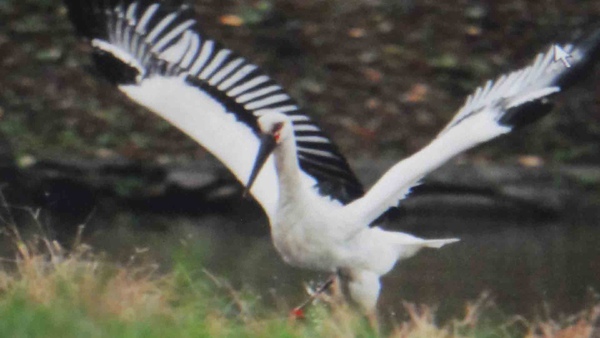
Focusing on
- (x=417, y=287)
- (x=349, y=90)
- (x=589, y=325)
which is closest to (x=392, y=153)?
(x=349, y=90)

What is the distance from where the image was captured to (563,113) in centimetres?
1319

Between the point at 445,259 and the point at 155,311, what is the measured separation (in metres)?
4.67

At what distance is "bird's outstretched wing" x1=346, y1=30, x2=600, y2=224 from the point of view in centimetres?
764

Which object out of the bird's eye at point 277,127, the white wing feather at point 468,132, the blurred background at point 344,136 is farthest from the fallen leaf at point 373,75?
the bird's eye at point 277,127

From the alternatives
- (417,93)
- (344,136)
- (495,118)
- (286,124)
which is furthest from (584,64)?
(417,93)

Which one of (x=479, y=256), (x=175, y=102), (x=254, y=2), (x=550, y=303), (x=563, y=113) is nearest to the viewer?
(x=175, y=102)

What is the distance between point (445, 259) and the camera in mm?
10992

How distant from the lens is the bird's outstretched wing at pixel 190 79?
26.7ft

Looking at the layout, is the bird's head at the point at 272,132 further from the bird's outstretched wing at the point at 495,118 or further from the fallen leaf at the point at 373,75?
the fallen leaf at the point at 373,75

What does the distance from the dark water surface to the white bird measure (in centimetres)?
52

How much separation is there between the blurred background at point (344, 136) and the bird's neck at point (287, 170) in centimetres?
288

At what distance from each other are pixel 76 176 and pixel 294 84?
198 cm

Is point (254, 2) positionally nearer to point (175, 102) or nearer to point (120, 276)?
point (175, 102)

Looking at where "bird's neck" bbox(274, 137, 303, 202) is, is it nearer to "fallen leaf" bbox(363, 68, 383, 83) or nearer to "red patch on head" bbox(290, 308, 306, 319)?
"red patch on head" bbox(290, 308, 306, 319)
